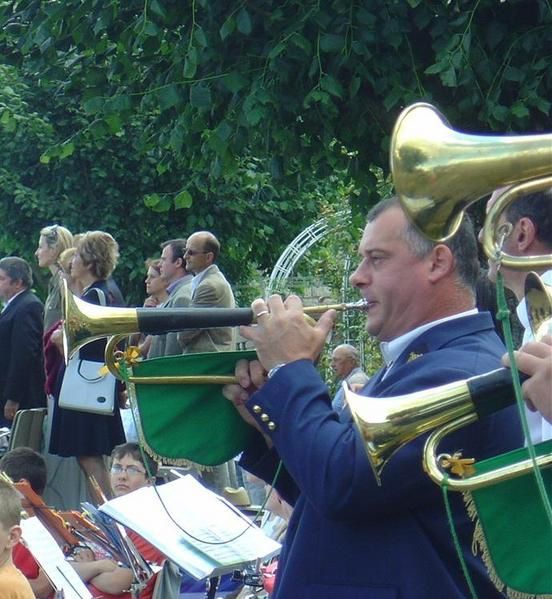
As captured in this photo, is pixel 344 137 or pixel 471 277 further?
pixel 344 137

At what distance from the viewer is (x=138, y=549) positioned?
184 inches

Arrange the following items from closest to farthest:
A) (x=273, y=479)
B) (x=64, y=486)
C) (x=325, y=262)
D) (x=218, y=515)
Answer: (x=273, y=479)
(x=218, y=515)
(x=64, y=486)
(x=325, y=262)

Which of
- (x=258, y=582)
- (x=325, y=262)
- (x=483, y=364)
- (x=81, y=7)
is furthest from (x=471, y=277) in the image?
(x=325, y=262)

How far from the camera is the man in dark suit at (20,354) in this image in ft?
Answer: 24.1

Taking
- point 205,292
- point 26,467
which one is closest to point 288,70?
point 205,292

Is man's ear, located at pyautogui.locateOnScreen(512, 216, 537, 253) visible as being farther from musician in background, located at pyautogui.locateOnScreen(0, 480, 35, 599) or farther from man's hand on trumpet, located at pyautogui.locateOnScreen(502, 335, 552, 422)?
musician in background, located at pyautogui.locateOnScreen(0, 480, 35, 599)

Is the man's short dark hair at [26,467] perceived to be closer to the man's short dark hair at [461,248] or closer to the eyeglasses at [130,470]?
the eyeglasses at [130,470]

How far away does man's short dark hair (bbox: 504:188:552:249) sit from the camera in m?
2.60

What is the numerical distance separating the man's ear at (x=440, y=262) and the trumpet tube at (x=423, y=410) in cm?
53

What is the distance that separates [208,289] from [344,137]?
121 cm

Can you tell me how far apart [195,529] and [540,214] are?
1.79m

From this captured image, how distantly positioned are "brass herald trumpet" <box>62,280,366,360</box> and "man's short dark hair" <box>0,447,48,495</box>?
294 cm

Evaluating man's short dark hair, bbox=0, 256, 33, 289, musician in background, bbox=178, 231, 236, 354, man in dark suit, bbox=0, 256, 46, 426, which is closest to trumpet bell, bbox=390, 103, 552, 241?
musician in background, bbox=178, 231, 236, 354

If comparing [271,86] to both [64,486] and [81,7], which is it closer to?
[81,7]
